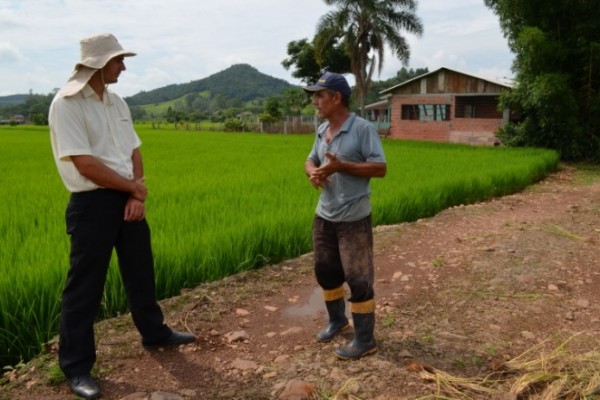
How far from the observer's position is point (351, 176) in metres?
2.68

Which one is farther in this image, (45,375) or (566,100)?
(566,100)

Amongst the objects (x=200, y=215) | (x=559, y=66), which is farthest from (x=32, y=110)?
(x=200, y=215)

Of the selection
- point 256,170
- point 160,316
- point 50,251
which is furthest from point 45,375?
point 256,170

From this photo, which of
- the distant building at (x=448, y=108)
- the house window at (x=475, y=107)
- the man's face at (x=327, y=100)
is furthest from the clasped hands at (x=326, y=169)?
the house window at (x=475, y=107)

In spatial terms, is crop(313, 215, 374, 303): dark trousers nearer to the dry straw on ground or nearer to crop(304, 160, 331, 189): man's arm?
crop(304, 160, 331, 189): man's arm

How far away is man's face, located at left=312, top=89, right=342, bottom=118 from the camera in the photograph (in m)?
2.64

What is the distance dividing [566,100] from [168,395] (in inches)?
532

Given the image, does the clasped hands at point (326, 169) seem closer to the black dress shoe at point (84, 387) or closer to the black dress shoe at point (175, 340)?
the black dress shoe at point (175, 340)

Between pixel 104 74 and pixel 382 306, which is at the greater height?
pixel 104 74

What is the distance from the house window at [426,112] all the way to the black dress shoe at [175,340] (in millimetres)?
21615

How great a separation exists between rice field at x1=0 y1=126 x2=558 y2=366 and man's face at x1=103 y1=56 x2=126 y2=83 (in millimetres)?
1408

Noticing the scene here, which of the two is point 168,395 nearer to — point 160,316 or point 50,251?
point 160,316

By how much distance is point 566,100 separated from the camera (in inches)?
515

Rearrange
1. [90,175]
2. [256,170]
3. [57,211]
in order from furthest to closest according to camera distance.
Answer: [256,170]
[57,211]
[90,175]
